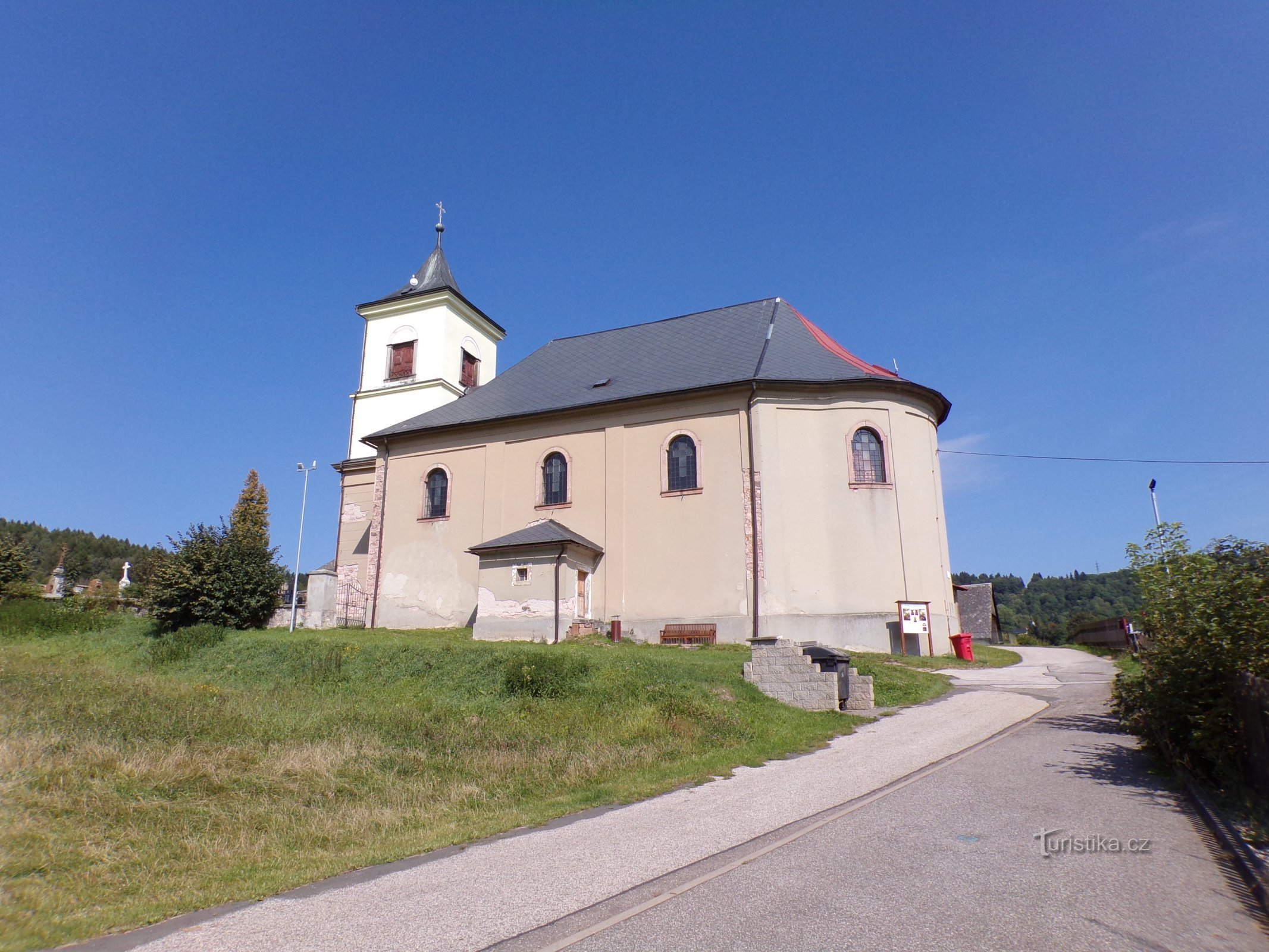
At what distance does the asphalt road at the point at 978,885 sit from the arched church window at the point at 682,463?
17.1m

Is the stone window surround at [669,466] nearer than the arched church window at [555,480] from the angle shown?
Yes

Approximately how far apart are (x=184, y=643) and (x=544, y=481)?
11.9m

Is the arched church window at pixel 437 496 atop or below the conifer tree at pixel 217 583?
atop

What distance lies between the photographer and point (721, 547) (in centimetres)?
2392

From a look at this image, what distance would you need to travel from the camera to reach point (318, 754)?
31.4 feet

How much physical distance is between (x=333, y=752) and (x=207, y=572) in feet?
53.2

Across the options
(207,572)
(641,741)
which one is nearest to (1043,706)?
(641,741)

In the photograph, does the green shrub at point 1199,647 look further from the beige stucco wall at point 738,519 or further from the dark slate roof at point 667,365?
the dark slate roof at point 667,365

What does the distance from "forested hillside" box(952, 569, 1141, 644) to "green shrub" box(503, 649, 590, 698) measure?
78293 mm

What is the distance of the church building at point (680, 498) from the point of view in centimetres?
2333

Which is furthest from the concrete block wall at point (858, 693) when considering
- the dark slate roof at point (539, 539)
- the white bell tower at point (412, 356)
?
the white bell tower at point (412, 356)

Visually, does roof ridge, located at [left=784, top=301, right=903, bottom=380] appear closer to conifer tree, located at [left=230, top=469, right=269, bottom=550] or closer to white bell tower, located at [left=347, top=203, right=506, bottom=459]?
white bell tower, located at [left=347, top=203, right=506, bottom=459]

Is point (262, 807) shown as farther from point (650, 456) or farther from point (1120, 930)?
point (650, 456)

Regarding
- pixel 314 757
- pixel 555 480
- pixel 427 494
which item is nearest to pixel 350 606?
pixel 427 494
